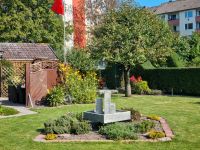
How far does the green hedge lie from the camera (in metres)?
27.6

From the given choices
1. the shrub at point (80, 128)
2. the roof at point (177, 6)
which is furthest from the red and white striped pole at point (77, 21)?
the shrub at point (80, 128)

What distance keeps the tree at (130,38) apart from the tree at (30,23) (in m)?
15.6

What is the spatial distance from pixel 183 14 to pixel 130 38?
5990 cm

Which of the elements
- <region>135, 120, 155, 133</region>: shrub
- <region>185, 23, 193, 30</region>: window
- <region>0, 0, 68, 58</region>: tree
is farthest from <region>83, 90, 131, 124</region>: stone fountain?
<region>185, 23, 193, 30</region>: window

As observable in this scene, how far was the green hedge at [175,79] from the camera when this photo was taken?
2756cm

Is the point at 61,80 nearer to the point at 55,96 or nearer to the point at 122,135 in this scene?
the point at 55,96

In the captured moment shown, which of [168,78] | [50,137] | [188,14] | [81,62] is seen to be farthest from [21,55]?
[188,14]


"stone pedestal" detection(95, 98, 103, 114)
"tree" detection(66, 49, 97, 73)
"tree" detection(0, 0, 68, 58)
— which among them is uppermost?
"tree" detection(0, 0, 68, 58)

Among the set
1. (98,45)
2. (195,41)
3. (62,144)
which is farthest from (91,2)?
(62,144)

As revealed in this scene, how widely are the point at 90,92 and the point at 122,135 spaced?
10.6 m

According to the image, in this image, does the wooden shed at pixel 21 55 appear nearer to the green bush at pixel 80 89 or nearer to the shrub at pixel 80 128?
the green bush at pixel 80 89

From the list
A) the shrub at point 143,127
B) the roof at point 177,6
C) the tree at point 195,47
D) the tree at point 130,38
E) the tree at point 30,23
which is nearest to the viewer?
the shrub at point 143,127

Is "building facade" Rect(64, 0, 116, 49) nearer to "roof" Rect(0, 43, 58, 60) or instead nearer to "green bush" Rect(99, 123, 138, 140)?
"roof" Rect(0, 43, 58, 60)

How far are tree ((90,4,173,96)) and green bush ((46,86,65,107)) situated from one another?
4.59m
